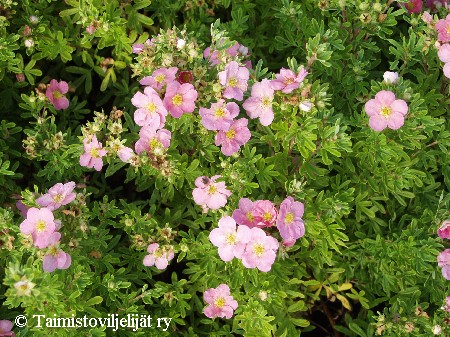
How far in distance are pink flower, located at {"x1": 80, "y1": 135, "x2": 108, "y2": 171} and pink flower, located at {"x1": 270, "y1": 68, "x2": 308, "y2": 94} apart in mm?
1025

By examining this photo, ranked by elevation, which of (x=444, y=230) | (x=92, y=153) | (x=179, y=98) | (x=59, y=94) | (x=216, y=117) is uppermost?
(x=179, y=98)

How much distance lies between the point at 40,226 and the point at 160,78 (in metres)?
0.99

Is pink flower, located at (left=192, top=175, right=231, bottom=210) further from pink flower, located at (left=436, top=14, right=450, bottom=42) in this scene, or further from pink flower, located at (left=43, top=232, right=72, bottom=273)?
pink flower, located at (left=436, top=14, right=450, bottom=42)

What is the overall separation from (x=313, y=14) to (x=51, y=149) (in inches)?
80.1

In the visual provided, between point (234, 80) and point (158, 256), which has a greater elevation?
point (234, 80)

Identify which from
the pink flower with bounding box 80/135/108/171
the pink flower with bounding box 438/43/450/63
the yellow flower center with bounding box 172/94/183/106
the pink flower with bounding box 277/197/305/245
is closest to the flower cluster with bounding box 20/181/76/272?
the pink flower with bounding box 80/135/108/171

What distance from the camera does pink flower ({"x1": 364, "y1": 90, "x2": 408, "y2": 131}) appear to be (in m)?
2.97

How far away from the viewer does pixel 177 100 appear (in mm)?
2936

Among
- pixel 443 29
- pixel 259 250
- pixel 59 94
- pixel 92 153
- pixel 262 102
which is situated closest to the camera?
pixel 259 250

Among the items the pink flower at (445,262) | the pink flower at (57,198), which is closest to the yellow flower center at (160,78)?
the pink flower at (57,198)

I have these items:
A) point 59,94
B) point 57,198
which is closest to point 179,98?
point 57,198

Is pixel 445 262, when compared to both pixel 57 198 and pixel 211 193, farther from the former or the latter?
pixel 57 198

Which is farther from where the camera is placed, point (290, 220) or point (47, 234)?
point (290, 220)

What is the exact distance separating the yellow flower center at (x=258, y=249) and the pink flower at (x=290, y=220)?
12cm
